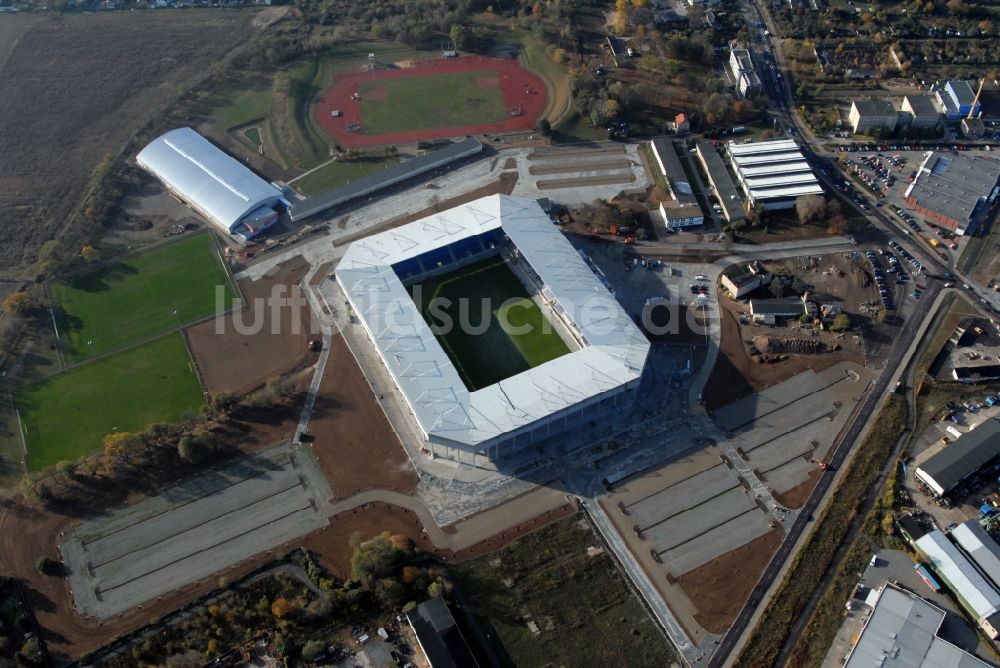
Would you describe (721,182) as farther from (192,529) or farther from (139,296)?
(139,296)

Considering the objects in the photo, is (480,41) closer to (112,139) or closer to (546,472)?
(112,139)

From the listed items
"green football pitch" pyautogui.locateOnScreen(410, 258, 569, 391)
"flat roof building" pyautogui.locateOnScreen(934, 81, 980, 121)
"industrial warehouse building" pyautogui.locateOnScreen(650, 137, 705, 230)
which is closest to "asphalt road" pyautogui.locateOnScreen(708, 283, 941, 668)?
"industrial warehouse building" pyautogui.locateOnScreen(650, 137, 705, 230)

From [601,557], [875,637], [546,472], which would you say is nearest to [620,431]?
[546,472]

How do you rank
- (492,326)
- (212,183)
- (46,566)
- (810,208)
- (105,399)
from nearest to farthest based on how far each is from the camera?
(46,566), (105,399), (492,326), (810,208), (212,183)

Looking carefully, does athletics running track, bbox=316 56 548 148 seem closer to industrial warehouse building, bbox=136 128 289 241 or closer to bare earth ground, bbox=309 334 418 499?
industrial warehouse building, bbox=136 128 289 241

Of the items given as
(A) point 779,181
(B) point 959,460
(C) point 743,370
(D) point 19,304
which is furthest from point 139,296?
(B) point 959,460

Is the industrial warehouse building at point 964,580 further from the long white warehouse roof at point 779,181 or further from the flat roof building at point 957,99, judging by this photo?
the flat roof building at point 957,99
